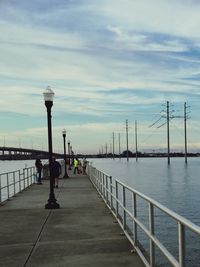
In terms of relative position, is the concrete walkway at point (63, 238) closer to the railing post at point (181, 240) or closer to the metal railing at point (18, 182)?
the railing post at point (181, 240)

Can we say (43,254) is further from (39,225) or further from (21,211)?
(21,211)

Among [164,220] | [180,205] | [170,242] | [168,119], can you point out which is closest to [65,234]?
[170,242]

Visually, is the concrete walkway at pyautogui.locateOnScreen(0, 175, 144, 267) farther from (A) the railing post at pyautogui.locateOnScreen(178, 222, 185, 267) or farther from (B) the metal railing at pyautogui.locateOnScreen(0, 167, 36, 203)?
(B) the metal railing at pyautogui.locateOnScreen(0, 167, 36, 203)

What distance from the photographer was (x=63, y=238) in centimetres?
973

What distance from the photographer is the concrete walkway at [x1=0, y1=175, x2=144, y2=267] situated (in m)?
7.74

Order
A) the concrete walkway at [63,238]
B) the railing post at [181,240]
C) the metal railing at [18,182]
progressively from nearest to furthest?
the railing post at [181,240], the concrete walkway at [63,238], the metal railing at [18,182]

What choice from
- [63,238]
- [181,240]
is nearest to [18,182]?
[63,238]

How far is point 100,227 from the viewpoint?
36.2 feet

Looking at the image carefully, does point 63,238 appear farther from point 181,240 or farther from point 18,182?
point 18,182

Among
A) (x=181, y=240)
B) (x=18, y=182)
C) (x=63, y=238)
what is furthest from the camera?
(x=18, y=182)

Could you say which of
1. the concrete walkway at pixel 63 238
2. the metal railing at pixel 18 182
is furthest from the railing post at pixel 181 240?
the metal railing at pixel 18 182

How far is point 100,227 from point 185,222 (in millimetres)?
Answer: 6588

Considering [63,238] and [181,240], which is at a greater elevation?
[181,240]

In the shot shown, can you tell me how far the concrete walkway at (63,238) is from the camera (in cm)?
774
